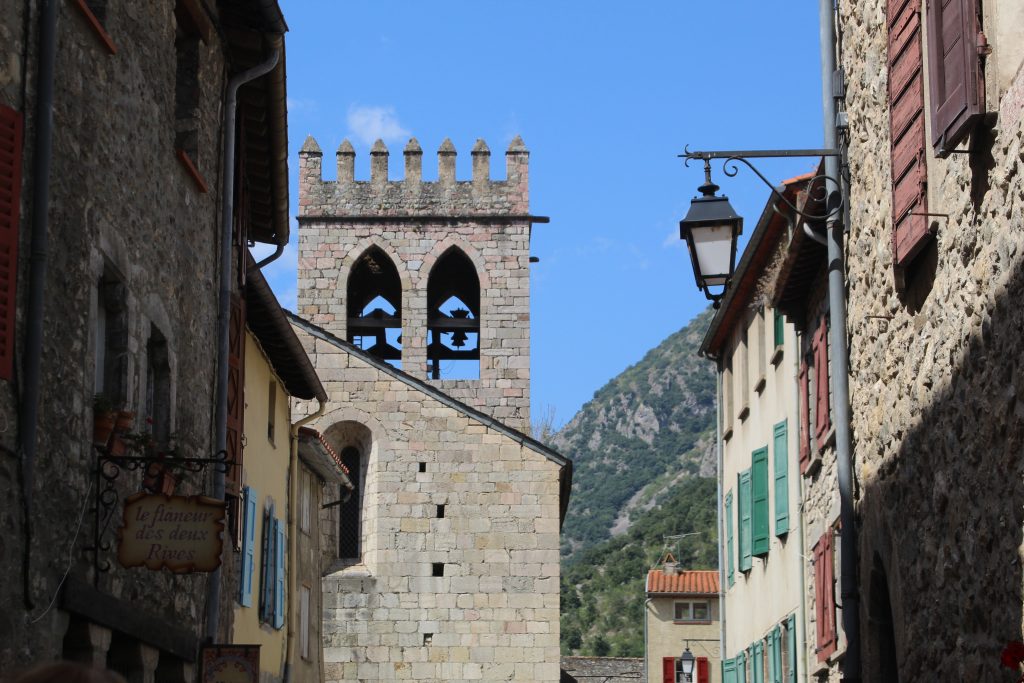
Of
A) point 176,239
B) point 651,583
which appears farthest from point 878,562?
point 651,583

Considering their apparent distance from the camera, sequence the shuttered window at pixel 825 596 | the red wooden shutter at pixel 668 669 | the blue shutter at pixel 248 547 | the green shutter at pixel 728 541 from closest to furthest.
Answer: the shuttered window at pixel 825 596, the blue shutter at pixel 248 547, the green shutter at pixel 728 541, the red wooden shutter at pixel 668 669

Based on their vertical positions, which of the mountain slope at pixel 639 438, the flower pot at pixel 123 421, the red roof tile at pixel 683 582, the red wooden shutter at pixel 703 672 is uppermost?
the mountain slope at pixel 639 438

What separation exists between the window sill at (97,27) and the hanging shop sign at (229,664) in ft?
13.7

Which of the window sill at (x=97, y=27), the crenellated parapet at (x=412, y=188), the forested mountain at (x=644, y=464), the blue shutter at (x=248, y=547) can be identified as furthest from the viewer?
the forested mountain at (x=644, y=464)

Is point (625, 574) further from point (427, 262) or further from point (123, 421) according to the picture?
point (123, 421)

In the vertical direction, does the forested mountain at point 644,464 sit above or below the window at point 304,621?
above

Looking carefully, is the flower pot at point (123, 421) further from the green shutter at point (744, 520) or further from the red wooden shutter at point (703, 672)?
the red wooden shutter at point (703, 672)

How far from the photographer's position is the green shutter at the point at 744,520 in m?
19.3

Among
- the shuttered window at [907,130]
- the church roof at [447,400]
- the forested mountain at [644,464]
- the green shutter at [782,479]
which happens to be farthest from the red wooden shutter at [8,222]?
the forested mountain at [644,464]

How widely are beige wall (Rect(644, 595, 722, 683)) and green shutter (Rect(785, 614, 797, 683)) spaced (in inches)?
1231

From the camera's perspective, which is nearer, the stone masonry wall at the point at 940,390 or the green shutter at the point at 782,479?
the stone masonry wall at the point at 940,390

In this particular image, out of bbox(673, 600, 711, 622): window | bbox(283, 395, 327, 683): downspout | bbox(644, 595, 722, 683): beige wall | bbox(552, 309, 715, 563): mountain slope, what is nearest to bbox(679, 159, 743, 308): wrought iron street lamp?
bbox(283, 395, 327, 683): downspout

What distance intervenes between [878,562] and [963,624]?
2.18 metres

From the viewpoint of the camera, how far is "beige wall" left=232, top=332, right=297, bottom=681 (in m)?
17.0
